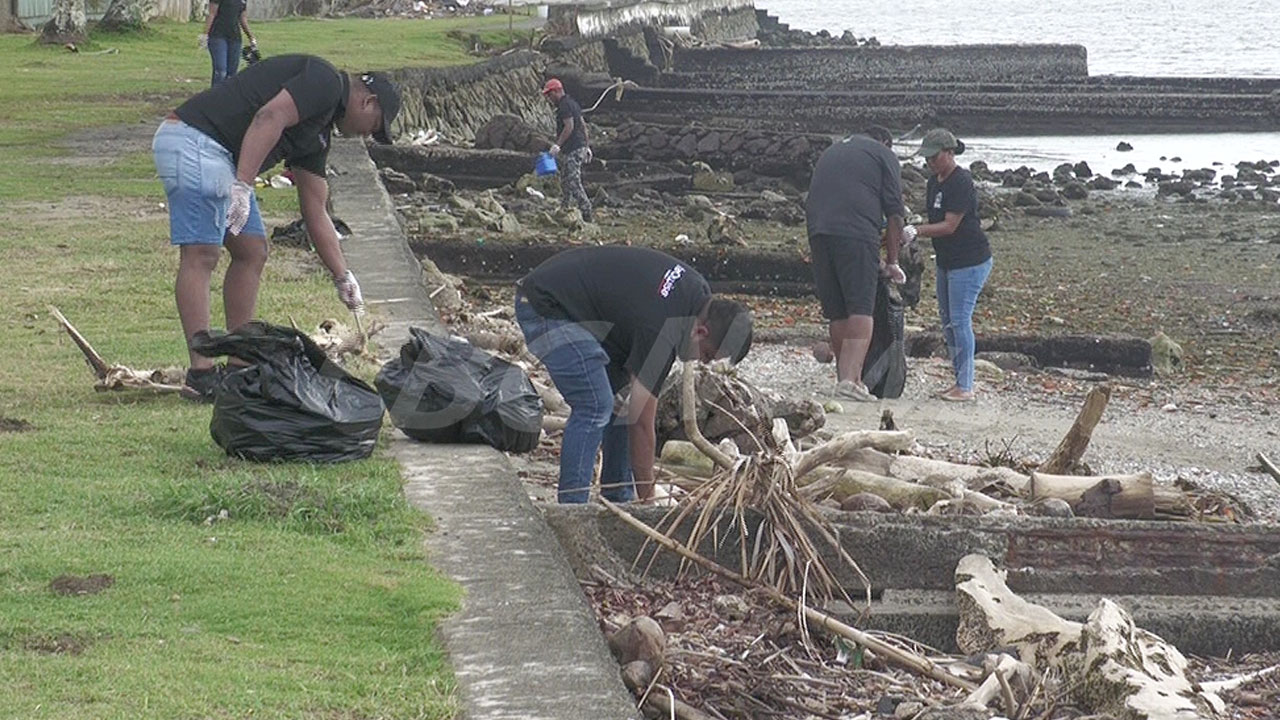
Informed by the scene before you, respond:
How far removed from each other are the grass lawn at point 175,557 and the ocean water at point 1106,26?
53.7 m

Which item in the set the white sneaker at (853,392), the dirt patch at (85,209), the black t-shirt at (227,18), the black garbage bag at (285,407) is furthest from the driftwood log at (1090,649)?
the black t-shirt at (227,18)

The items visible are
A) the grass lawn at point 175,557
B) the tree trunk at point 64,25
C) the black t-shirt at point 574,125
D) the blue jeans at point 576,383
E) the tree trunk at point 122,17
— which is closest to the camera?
the grass lawn at point 175,557

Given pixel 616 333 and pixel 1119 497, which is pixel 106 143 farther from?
pixel 1119 497

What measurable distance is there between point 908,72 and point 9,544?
51.5 metres

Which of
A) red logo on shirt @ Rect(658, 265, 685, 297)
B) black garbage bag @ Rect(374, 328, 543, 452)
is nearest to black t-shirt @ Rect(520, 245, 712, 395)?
red logo on shirt @ Rect(658, 265, 685, 297)

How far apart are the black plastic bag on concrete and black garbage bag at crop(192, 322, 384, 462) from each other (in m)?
5.61

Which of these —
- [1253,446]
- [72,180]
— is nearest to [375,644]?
[1253,446]

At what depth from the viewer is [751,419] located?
9047 mm

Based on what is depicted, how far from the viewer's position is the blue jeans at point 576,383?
7.31 metres

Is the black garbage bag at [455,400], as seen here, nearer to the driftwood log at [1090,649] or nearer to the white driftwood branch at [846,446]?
the white driftwood branch at [846,446]

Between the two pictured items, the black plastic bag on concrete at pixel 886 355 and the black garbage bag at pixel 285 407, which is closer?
→ the black garbage bag at pixel 285 407

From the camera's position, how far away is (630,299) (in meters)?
7.20

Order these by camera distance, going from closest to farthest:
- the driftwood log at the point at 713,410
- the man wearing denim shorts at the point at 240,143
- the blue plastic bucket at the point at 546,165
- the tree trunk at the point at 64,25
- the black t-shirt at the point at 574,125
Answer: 1. the man wearing denim shorts at the point at 240,143
2. the driftwood log at the point at 713,410
3. the black t-shirt at the point at 574,125
4. the blue plastic bucket at the point at 546,165
5. the tree trunk at the point at 64,25

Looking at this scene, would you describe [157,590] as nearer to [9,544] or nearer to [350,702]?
[9,544]
